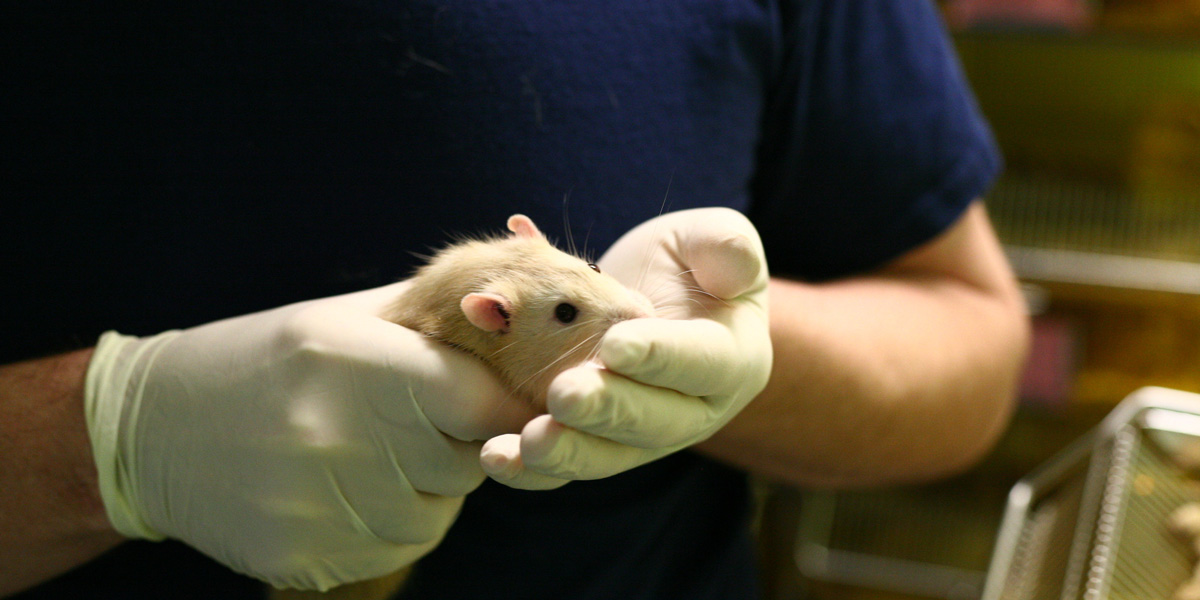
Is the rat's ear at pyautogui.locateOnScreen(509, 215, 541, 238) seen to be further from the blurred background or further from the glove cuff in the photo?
the blurred background

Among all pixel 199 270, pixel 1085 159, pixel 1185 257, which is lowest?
pixel 1185 257

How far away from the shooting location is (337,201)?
0.56 metres

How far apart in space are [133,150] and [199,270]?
A: 0.09 metres

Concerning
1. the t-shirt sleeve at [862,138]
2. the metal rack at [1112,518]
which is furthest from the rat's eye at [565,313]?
the metal rack at [1112,518]

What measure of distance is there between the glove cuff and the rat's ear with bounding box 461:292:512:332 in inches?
9.1

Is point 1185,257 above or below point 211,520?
→ below

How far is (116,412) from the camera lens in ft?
1.79

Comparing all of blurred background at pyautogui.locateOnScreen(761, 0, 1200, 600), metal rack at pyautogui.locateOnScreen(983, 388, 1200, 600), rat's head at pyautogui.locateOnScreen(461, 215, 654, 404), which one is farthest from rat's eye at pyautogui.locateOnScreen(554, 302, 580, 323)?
blurred background at pyautogui.locateOnScreen(761, 0, 1200, 600)

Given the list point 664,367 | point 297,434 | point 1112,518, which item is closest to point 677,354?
point 664,367

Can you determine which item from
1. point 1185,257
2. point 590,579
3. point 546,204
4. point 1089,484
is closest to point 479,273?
point 546,204

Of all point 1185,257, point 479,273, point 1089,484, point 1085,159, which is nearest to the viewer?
point 479,273

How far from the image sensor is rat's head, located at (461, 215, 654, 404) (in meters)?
0.49

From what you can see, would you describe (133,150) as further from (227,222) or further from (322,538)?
(322,538)

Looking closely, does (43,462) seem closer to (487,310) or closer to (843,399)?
(487,310)
